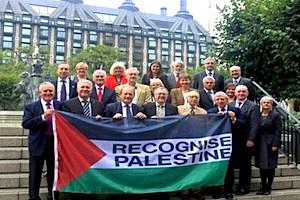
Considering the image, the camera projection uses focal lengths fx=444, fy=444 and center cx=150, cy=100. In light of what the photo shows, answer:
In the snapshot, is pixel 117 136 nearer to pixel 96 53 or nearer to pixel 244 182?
pixel 244 182

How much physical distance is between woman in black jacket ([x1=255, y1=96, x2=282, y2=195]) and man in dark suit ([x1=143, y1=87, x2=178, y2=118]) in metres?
1.54

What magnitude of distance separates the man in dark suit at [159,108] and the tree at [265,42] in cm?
424

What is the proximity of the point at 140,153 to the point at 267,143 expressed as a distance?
86.9 inches

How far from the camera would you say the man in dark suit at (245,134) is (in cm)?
694

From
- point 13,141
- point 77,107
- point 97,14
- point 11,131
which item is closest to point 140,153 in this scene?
point 77,107

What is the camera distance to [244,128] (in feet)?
22.9

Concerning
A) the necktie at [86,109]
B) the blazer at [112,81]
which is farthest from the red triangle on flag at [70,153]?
the blazer at [112,81]

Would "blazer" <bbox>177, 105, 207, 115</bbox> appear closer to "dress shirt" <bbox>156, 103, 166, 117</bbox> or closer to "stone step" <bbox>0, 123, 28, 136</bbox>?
"dress shirt" <bbox>156, 103, 166, 117</bbox>

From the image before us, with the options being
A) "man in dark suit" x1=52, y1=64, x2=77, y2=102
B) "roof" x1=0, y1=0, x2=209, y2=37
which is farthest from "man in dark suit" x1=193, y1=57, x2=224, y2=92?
"roof" x1=0, y1=0, x2=209, y2=37

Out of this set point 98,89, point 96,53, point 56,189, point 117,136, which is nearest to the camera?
point 56,189

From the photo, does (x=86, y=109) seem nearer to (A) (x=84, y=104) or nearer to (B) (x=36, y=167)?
(A) (x=84, y=104)

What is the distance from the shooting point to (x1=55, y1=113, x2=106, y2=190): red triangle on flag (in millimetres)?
5824

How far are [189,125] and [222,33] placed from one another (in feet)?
21.5

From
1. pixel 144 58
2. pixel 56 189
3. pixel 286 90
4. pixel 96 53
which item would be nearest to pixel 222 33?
pixel 286 90
